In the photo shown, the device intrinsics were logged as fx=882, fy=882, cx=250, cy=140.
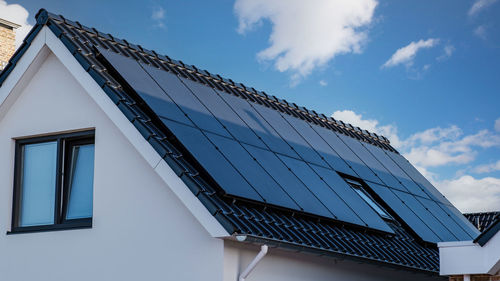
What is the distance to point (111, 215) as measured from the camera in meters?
12.2

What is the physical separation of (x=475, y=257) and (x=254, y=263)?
3.09 m

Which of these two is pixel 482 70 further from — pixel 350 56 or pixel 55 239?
pixel 55 239

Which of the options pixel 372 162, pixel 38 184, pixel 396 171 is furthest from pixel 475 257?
pixel 396 171

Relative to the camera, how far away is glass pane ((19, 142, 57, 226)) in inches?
510

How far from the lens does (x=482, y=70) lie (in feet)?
105

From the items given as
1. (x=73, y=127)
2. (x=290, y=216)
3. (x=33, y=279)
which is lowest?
(x=33, y=279)

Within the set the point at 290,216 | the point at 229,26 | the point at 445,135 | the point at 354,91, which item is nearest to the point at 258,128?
the point at 290,216

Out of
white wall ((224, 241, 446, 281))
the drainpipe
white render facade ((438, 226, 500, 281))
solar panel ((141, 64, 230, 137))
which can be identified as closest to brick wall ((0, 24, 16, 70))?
solar panel ((141, 64, 230, 137))

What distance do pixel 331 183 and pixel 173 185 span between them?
177 inches

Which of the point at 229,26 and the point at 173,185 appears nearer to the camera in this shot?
the point at 173,185

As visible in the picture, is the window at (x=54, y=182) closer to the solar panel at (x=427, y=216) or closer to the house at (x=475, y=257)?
the house at (x=475, y=257)

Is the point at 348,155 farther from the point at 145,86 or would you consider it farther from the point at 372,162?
the point at 145,86

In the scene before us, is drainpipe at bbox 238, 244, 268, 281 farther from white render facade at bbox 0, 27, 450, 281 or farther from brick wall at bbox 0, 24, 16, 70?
brick wall at bbox 0, 24, 16, 70

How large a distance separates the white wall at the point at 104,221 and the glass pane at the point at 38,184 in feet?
0.71
